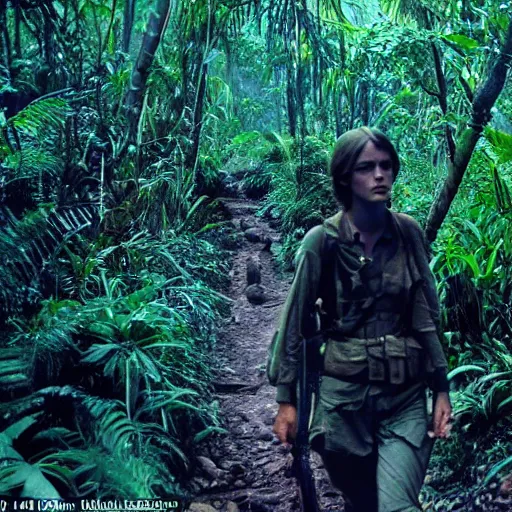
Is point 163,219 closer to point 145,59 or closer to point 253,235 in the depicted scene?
point 145,59

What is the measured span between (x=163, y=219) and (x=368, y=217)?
4.95m

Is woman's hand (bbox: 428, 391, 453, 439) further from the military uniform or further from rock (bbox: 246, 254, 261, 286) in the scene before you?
rock (bbox: 246, 254, 261, 286)

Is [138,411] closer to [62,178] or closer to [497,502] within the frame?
[497,502]

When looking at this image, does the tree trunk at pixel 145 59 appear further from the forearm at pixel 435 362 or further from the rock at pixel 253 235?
→ the forearm at pixel 435 362

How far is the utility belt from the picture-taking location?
2145 millimetres

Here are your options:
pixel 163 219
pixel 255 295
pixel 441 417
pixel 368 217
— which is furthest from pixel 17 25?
pixel 441 417

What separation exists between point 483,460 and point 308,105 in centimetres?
862

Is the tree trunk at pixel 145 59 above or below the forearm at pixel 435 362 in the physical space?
above

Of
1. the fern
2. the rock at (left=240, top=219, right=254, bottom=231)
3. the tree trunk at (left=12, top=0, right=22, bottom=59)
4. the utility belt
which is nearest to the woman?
the utility belt

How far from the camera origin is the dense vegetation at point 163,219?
10.9 feet

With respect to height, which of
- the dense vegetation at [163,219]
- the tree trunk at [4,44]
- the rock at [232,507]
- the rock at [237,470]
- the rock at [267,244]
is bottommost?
the rock at [232,507]

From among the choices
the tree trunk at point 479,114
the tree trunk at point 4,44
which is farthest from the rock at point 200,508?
the tree trunk at point 4,44

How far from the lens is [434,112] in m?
5.50

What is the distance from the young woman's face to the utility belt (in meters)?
0.48
